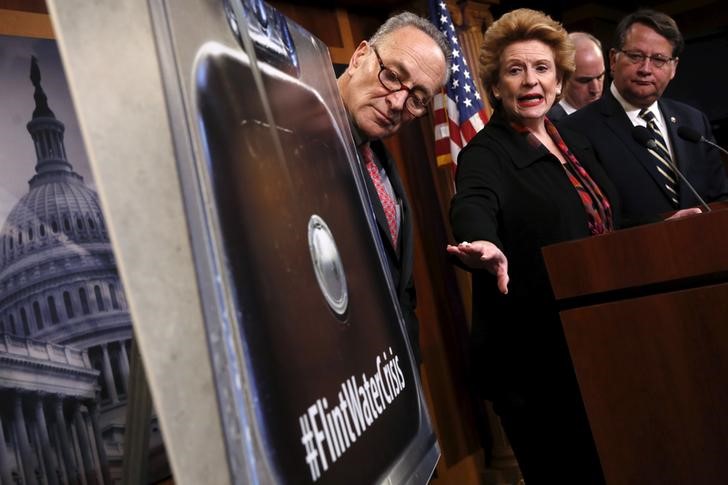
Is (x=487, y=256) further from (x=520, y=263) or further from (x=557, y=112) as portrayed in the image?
(x=557, y=112)

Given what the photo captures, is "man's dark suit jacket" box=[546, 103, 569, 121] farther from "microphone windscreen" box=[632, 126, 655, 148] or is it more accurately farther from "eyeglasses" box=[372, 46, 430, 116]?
"eyeglasses" box=[372, 46, 430, 116]

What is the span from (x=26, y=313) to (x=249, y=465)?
4.06 feet

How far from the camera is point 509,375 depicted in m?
2.04

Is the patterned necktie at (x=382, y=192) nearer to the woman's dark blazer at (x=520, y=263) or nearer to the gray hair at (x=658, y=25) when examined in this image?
the woman's dark blazer at (x=520, y=263)

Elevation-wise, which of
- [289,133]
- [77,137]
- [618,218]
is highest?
[77,137]

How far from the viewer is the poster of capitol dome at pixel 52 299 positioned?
5.53ft

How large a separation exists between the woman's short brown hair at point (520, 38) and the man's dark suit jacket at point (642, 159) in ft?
1.12

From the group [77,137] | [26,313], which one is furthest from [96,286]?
[77,137]

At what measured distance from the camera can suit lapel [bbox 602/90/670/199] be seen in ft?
8.06

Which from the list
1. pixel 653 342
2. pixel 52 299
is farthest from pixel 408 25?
pixel 52 299

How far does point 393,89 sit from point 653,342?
75cm

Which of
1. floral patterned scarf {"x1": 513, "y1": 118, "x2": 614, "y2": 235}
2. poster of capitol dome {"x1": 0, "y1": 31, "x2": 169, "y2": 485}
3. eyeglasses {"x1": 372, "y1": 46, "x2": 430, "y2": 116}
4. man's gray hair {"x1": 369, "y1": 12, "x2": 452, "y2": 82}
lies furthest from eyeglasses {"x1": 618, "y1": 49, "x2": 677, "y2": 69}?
poster of capitol dome {"x1": 0, "y1": 31, "x2": 169, "y2": 485}

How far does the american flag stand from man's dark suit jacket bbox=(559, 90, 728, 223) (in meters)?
1.02

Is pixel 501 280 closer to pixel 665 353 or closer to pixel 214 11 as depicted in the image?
pixel 665 353
